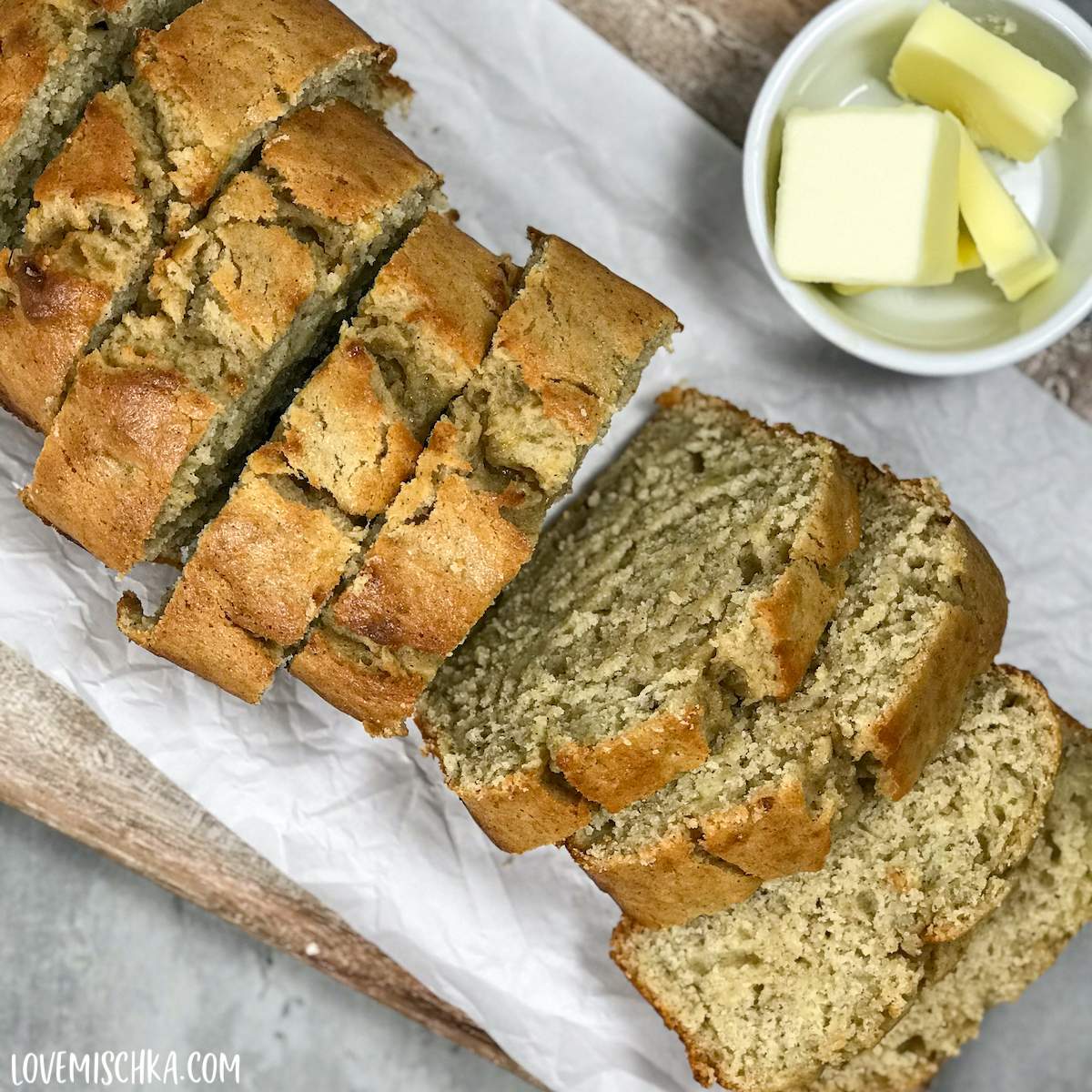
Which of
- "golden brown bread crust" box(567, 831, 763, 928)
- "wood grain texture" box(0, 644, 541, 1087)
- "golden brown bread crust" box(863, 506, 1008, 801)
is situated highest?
"golden brown bread crust" box(863, 506, 1008, 801)

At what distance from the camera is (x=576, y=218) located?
335 cm

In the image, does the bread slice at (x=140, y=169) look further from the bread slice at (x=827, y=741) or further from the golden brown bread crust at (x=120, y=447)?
the bread slice at (x=827, y=741)

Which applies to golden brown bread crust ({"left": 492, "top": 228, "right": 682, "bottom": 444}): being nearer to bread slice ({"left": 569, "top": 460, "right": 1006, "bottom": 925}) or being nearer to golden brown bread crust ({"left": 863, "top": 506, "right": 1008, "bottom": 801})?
bread slice ({"left": 569, "top": 460, "right": 1006, "bottom": 925})

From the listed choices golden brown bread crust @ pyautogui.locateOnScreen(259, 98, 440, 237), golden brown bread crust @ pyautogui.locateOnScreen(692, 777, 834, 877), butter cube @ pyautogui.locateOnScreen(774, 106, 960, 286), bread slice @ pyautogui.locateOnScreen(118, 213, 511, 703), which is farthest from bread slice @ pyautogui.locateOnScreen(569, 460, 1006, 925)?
golden brown bread crust @ pyautogui.locateOnScreen(259, 98, 440, 237)

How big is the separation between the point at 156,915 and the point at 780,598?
227 cm

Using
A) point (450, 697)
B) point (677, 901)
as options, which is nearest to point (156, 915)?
point (450, 697)

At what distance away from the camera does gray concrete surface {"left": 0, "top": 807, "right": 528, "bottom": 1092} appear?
3.56 metres

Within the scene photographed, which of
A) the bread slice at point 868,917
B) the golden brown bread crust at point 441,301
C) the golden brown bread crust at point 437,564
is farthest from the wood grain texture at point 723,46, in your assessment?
the golden brown bread crust at point 437,564

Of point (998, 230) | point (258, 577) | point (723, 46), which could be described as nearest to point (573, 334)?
point (258, 577)

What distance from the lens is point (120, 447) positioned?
2402mm

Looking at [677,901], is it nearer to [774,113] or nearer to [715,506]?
[715,506]

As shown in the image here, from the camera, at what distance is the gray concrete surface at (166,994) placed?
140 inches

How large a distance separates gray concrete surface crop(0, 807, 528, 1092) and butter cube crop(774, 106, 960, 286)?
2.61 metres

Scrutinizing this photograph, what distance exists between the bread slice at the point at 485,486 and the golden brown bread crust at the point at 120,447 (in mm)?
442
